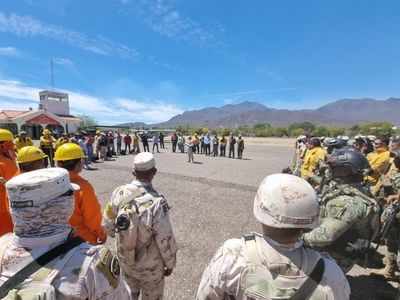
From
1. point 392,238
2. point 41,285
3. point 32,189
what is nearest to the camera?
point 41,285

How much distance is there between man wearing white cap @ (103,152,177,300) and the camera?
7.46 feet

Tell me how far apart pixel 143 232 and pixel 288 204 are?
4.88 ft

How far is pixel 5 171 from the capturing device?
336 centimetres

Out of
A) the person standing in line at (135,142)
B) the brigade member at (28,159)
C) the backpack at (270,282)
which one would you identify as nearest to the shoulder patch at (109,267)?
the backpack at (270,282)

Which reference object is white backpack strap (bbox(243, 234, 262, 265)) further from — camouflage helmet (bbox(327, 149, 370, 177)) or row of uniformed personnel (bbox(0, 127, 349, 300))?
camouflage helmet (bbox(327, 149, 370, 177))

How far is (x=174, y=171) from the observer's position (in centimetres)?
1244

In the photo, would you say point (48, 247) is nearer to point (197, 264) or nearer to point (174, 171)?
point (197, 264)

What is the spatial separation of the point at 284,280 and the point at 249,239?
0.86 feet

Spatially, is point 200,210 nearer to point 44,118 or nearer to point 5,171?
point 5,171

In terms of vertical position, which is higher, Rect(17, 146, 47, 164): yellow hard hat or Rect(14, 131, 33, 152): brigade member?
Rect(17, 146, 47, 164): yellow hard hat

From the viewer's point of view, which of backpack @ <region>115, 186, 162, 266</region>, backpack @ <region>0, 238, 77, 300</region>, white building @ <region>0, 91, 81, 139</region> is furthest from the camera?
white building @ <region>0, 91, 81, 139</region>

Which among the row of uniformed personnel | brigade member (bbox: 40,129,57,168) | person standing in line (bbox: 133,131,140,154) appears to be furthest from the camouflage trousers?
person standing in line (bbox: 133,131,140,154)

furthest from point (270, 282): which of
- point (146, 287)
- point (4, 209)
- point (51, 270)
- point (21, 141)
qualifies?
point (21, 141)

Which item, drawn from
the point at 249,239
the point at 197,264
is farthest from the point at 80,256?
the point at 197,264
